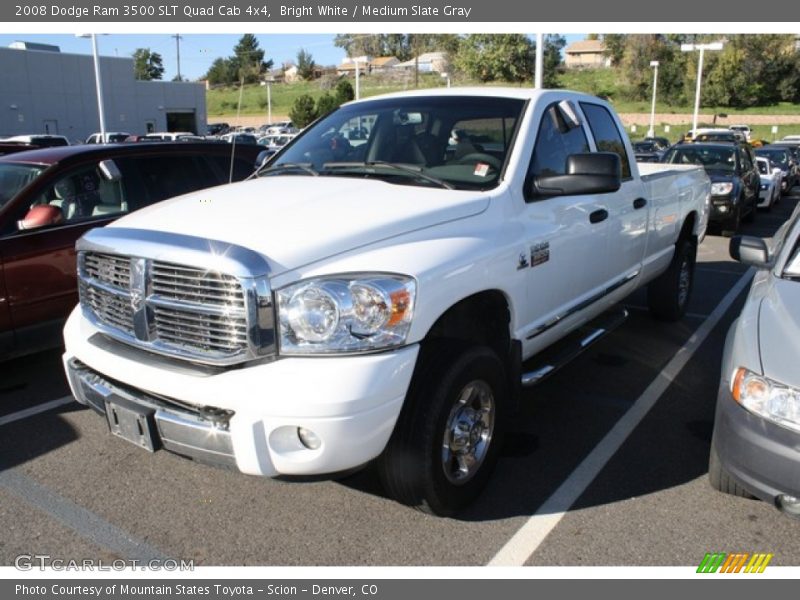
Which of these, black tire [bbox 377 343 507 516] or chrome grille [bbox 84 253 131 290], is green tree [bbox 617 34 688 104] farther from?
chrome grille [bbox 84 253 131 290]

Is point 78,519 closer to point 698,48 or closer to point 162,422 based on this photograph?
point 162,422

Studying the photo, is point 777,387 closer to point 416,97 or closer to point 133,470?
point 416,97

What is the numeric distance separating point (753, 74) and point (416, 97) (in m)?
76.6

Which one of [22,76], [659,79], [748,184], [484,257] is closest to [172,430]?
[484,257]

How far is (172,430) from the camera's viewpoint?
2824mm

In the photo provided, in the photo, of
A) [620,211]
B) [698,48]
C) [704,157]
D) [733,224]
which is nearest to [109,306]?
[620,211]

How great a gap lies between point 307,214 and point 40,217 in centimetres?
296

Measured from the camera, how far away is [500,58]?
144 ft

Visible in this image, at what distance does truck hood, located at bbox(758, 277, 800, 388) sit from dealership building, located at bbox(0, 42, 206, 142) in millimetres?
43405

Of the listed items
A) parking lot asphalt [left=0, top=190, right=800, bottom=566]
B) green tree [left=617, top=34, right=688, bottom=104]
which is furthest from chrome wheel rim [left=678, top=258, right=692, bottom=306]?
green tree [left=617, top=34, right=688, bottom=104]

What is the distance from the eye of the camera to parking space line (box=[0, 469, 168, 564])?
3121 millimetres

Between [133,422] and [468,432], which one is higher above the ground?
[133,422]

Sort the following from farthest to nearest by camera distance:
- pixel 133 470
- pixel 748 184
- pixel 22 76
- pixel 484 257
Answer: pixel 22 76, pixel 748 184, pixel 133 470, pixel 484 257

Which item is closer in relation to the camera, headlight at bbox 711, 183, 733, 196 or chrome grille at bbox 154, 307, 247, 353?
chrome grille at bbox 154, 307, 247, 353
